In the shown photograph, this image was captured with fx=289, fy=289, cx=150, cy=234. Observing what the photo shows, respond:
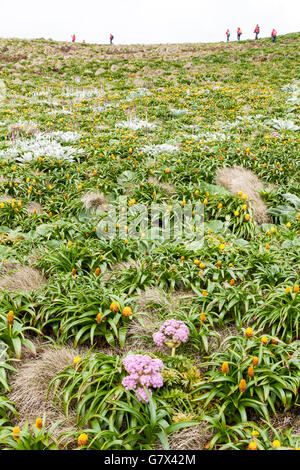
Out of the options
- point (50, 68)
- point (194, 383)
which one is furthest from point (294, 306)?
point (50, 68)

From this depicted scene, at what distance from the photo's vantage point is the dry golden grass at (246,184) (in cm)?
490

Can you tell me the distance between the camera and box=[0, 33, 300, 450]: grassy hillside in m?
2.31

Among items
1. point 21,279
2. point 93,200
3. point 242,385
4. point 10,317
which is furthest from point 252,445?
point 93,200

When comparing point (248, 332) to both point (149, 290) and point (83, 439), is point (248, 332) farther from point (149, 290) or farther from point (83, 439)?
point (83, 439)

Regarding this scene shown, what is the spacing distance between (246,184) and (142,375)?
4.07 meters

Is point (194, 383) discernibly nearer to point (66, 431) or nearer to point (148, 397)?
point (148, 397)

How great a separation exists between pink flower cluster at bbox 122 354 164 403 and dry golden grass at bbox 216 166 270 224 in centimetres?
327

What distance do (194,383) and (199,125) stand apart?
8270mm

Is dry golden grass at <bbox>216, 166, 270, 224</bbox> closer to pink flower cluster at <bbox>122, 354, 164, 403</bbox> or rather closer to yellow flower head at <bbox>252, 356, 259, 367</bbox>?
yellow flower head at <bbox>252, 356, 259, 367</bbox>

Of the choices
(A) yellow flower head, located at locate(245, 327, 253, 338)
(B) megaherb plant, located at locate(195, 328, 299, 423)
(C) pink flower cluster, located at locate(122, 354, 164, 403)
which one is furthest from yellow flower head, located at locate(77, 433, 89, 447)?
(A) yellow flower head, located at locate(245, 327, 253, 338)

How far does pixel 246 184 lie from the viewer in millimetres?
5340

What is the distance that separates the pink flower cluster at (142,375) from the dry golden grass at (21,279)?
174 centimetres

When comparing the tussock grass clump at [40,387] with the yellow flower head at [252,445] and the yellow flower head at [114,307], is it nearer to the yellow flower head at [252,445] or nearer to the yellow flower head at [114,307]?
the yellow flower head at [114,307]
